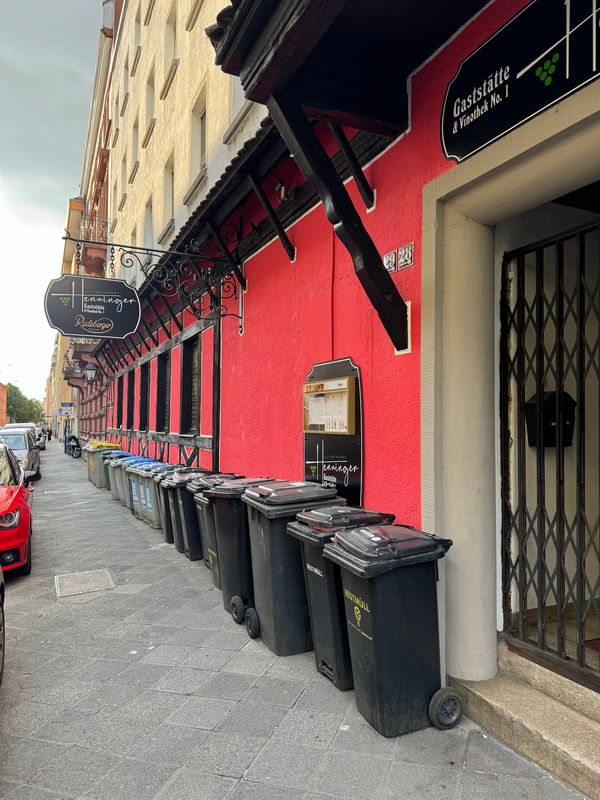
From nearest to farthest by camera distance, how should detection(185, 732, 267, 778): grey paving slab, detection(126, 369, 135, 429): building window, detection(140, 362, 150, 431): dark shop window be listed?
detection(185, 732, 267, 778): grey paving slab, detection(140, 362, 150, 431): dark shop window, detection(126, 369, 135, 429): building window

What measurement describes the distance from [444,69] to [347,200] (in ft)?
3.43

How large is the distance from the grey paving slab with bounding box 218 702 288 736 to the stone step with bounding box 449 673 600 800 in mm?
1128

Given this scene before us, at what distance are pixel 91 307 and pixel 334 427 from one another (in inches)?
309

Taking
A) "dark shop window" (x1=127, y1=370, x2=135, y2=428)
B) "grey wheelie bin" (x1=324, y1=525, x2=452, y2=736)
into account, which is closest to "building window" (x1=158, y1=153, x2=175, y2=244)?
"dark shop window" (x1=127, y1=370, x2=135, y2=428)

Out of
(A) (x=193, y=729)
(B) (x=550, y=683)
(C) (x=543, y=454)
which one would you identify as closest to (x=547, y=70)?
(C) (x=543, y=454)

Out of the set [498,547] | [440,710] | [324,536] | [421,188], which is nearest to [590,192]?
[421,188]

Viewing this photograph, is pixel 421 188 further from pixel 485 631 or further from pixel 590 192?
pixel 485 631

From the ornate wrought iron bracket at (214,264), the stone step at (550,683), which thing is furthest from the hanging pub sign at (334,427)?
the ornate wrought iron bracket at (214,264)

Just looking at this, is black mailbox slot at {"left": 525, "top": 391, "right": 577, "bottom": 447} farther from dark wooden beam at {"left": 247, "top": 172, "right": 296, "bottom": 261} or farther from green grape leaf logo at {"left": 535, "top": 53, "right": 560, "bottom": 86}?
dark wooden beam at {"left": 247, "top": 172, "right": 296, "bottom": 261}

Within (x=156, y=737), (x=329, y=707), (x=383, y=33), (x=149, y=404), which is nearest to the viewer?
(x=156, y=737)

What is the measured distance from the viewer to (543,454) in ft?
11.3

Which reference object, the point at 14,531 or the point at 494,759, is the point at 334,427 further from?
the point at 14,531

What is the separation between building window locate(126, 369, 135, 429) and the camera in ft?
56.3

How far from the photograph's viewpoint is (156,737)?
2928 millimetres
